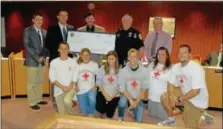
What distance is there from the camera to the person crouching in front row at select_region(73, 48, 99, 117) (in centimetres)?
494

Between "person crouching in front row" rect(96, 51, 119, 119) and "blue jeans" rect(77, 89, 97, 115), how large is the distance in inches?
2.5

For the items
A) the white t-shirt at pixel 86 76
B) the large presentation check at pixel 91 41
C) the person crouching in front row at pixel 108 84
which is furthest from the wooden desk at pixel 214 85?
the white t-shirt at pixel 86 76

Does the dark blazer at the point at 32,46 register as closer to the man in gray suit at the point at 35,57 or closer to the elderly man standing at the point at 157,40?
the man in gray suit at the point at 35,57

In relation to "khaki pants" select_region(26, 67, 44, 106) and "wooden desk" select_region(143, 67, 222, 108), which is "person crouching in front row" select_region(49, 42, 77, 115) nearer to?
"khaki pants" select_region(26, 67, 44, 106)

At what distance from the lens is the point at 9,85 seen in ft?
20.5

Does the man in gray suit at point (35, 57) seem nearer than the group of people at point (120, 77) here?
No

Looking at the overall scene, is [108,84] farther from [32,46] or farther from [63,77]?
[32,46]

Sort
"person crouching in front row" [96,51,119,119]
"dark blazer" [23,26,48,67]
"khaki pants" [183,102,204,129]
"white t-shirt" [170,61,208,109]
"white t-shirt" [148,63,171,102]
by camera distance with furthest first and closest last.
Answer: "dark blazer" [23,26,48,67] < "person crouching in front row" [96,51,119,119] < "white t-shirt" [148,63,171,102] < "khaki pants" [183,102,204,129] < "white t-shirt" [170,61,208,109]

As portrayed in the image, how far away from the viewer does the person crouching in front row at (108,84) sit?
4.84 m

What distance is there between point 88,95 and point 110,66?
512 mm

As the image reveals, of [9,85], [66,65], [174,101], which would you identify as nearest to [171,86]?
[174,101]

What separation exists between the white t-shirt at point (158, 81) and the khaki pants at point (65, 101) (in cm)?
108

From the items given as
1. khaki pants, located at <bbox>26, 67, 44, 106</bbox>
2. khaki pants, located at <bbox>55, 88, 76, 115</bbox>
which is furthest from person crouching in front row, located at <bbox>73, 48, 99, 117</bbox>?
khaki pants, located at <bbox>26, 67, 44, 106</bbox>

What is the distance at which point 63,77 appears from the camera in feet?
16.4
